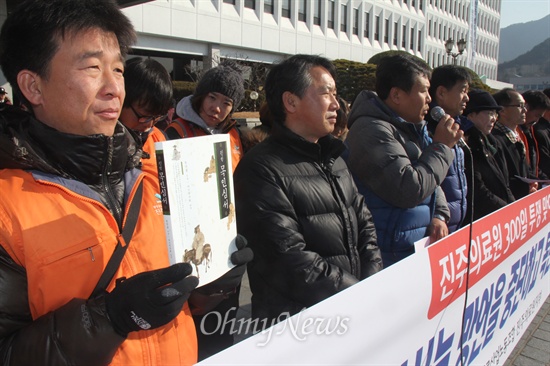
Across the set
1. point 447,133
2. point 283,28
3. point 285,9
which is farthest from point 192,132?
point 285,9

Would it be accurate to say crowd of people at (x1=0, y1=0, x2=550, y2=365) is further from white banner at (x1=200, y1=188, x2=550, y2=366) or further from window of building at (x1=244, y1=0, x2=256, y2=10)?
window of building at (x1=244, y1=0, x2=256, y2=10)

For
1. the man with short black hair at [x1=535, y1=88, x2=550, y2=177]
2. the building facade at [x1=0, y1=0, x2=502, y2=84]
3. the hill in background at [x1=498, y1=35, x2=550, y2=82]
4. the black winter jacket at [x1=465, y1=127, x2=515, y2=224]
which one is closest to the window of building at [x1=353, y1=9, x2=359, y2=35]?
the building facade at [x1=0, y1=0, x2=502, y2=84]

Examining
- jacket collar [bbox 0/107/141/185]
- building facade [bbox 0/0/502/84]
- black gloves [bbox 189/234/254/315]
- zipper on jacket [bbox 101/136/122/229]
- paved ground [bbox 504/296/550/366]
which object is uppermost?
building facade [bbox 0/0/502/84]

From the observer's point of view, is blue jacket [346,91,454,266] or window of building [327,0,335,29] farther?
window of building [327,0,335,29]

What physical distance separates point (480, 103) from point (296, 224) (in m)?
2.88

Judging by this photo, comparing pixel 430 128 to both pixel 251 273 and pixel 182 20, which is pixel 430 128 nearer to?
pixel 251 273

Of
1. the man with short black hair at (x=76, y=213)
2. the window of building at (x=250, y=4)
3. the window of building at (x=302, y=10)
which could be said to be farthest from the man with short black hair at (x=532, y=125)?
the window of building at (x=302, y=10)

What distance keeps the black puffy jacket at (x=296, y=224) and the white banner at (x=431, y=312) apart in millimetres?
293

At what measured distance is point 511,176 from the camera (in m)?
4.70

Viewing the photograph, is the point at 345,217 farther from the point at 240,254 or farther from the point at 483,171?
the point at 483,171

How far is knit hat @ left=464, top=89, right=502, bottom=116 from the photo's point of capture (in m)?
4.11

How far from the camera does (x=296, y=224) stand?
2102 mm

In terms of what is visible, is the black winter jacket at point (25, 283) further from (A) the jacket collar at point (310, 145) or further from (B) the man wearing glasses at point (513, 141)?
(B) the man wearing glasses at point (513, 141)

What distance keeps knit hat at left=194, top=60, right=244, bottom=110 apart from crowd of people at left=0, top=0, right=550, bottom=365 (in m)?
0.01
